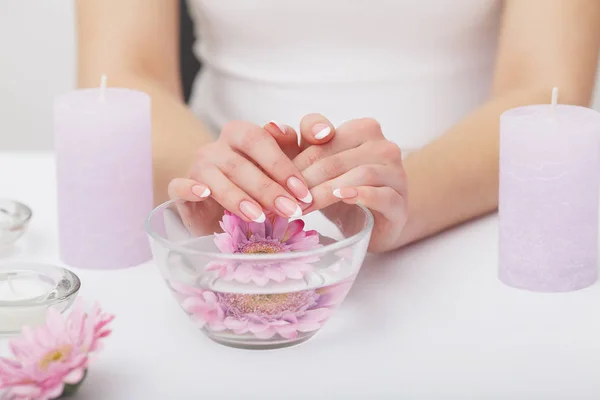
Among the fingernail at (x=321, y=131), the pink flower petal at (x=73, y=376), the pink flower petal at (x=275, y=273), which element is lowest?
the pink flower petal at (x=73, y=376)

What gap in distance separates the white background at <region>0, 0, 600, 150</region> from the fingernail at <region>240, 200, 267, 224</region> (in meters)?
1.38

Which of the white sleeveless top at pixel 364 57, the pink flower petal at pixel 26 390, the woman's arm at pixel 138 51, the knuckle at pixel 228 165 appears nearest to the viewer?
the pink flower petal at pixel 26 390

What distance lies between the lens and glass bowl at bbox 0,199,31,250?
0.76 meters

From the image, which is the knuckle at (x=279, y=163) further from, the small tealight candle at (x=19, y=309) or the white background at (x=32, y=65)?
the white background at (x=32, y=65)

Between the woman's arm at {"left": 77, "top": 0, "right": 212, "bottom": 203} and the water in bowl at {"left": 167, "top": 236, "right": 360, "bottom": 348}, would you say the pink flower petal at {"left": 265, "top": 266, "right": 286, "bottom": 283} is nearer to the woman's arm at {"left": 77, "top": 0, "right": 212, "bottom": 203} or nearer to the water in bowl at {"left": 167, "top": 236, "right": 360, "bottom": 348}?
the water in bowl at {"left": 167, "top": 236, "right": 360, "bottom": 348}

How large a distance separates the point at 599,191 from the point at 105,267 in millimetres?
381

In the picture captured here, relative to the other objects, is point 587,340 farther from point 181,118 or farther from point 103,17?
point 103,17

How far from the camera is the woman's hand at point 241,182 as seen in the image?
0.65 m

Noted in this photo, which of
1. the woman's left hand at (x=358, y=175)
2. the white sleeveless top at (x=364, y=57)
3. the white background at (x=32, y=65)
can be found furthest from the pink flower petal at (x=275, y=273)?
the white background at (x=32, y=65)

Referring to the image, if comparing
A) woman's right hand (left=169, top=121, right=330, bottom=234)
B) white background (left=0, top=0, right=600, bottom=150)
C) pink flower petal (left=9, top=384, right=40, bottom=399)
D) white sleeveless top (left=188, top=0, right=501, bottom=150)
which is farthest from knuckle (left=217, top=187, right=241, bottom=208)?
white background (left=0, top=0, right=600, bottom=150)

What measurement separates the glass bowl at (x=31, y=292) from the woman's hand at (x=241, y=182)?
93 mm

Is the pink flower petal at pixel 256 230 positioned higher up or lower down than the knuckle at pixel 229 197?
lower down

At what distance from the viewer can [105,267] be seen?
A: 73 centimetres

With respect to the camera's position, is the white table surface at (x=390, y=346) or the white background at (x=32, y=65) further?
the white background at (x=32, y=65)
